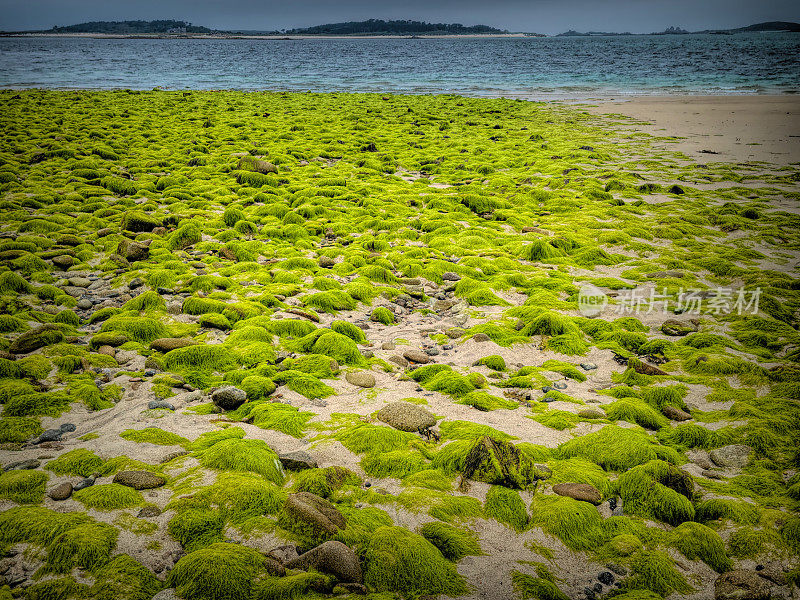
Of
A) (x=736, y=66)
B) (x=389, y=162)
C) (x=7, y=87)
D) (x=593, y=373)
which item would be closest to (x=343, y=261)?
(x=593, y=373)

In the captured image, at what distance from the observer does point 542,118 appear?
2231cm

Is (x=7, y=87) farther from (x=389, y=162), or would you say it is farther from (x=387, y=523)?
(x=387, y=523)

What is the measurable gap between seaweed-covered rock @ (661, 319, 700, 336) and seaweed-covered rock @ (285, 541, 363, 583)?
17.0ft

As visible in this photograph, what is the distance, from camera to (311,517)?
3158 mm

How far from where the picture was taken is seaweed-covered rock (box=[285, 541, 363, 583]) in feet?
9.27

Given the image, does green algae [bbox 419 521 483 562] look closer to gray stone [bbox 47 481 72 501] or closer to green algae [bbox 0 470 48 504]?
gray stone [bbox 47 481 72 501]

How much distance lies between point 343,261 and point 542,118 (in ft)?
60.8

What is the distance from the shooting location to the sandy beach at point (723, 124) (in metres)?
14.6

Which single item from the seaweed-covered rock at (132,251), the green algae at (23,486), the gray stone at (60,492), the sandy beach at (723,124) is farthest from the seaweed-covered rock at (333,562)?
the sandy beach at (723,124)

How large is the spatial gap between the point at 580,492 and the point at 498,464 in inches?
26.6

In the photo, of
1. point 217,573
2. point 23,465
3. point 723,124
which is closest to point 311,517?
point 217,573

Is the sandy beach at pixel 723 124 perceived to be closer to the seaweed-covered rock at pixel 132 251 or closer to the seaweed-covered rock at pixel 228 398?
the seaweed-covered rock at pixel 228 398

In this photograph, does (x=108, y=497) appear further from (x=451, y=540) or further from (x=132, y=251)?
(x=132, y=251)

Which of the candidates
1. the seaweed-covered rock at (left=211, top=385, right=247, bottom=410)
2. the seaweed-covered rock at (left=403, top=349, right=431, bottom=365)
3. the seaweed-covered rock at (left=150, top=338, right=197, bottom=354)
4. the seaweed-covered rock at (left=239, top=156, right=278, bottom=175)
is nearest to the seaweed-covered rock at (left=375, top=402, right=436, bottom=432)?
the seaweed-covered rock at (left=403, top=349, right=431, bottom=365)
